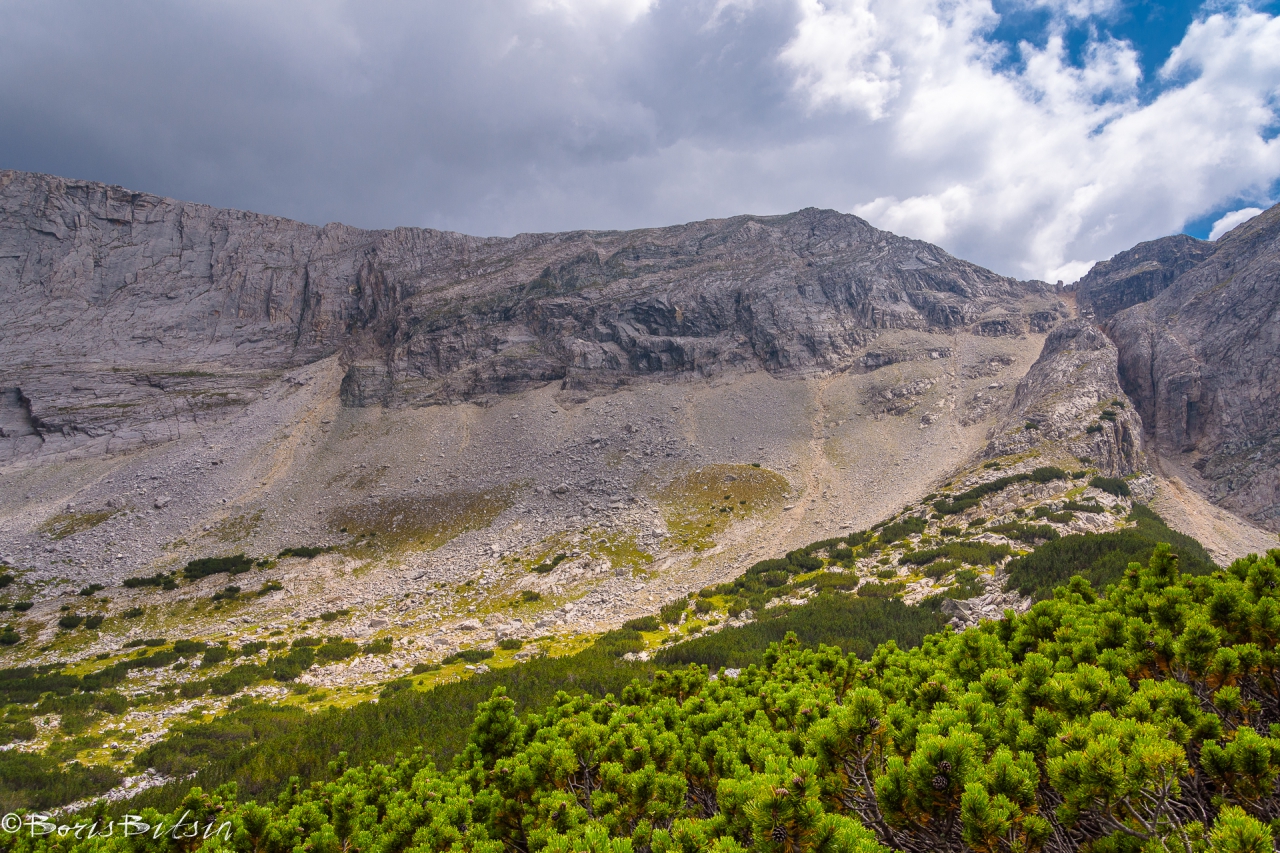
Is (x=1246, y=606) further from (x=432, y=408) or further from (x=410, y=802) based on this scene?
(x=432, y=408)

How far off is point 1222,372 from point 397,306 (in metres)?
116

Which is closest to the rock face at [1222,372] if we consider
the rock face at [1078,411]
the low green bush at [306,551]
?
the rock face at [1078,411]

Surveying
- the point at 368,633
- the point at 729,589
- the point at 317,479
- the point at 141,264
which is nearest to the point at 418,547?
the point at 368,633

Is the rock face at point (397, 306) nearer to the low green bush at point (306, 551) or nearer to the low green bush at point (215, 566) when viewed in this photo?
the low green bush at point (306, 551)

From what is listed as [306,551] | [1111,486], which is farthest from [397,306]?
[1111,486]

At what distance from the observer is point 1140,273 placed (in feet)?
333

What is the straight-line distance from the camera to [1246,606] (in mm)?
5176

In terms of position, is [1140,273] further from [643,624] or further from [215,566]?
[215,566]

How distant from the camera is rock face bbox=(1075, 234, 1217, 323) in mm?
98500

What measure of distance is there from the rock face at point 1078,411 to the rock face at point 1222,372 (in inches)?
347

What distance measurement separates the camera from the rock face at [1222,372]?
49406 mm

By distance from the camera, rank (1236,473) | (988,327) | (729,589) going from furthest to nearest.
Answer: (988,327) → (1236,473) → (729,589)

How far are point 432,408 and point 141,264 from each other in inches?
2468

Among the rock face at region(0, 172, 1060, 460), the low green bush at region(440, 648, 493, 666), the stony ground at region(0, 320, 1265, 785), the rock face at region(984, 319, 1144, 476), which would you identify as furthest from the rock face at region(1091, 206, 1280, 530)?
the low green bush at region(440, 648, 493, 666)
